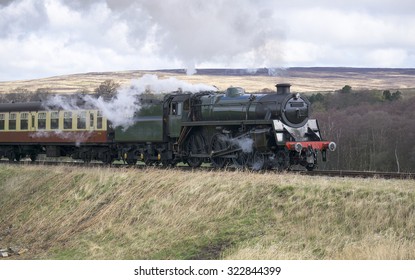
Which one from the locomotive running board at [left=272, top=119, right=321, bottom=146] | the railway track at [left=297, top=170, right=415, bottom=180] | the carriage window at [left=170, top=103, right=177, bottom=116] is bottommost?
the railway track at [left=297, top=170, right=415, bottom=180]

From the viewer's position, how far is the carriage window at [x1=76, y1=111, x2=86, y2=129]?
2919 cm

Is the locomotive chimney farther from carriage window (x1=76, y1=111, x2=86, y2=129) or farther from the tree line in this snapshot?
the tree line

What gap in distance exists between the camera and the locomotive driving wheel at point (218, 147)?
75.0 ft

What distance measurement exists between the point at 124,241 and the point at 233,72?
438ft

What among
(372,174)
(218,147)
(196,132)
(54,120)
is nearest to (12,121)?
(54,120)

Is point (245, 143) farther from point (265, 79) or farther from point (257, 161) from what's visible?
point (265, 79)

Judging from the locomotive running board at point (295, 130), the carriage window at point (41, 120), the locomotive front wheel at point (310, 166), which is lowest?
the locomotive front wheel at point (310, 166)

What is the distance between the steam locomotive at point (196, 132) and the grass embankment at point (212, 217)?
303cm

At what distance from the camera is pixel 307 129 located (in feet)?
73.6

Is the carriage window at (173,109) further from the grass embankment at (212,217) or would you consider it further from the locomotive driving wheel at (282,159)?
the locomotive driving wheel at (282,159)

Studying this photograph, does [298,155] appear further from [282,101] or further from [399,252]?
[399,252]

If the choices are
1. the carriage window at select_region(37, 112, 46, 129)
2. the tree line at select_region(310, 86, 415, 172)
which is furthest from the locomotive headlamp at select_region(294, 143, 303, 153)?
the tree line at select_region(310, 86, 415, 172)

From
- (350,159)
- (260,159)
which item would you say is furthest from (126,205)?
(350,159)

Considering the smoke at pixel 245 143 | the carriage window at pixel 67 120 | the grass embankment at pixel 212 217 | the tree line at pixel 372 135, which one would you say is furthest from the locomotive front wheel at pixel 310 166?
the tree line at pixel 372 135
